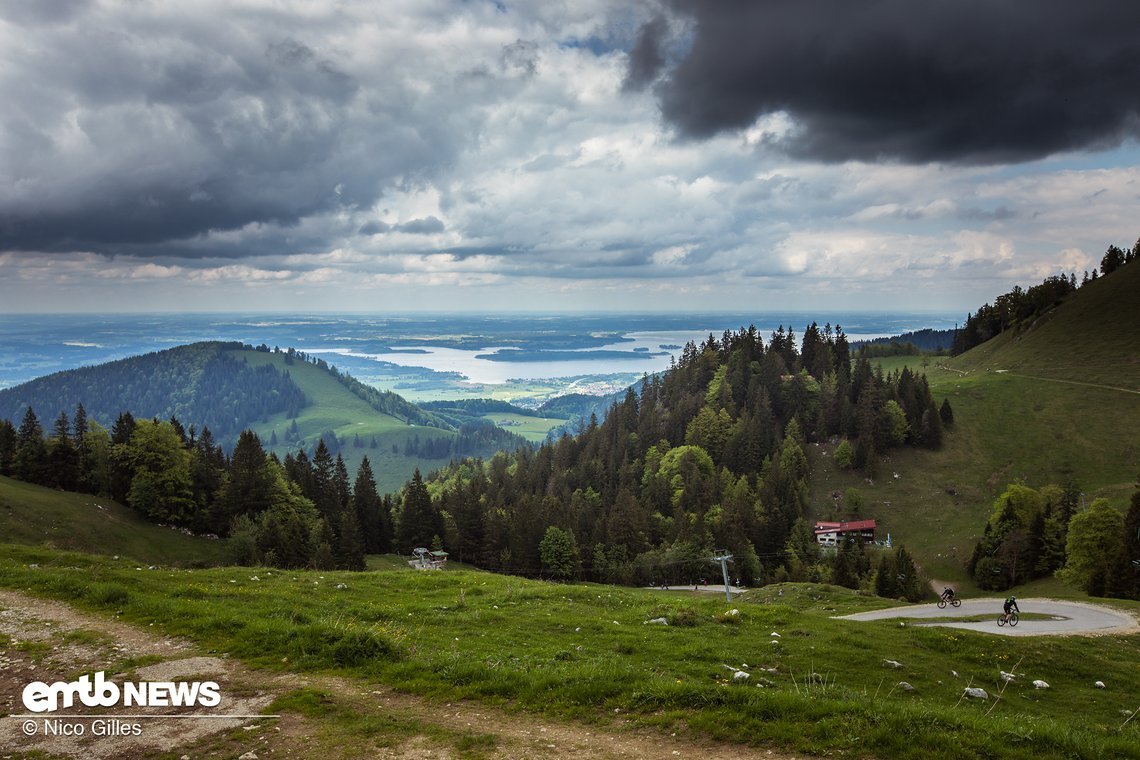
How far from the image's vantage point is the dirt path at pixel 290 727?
12.1 m

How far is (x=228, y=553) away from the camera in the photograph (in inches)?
2810

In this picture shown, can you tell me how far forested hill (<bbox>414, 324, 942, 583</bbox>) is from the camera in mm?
94938

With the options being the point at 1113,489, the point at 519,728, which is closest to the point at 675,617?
the point at 519,728

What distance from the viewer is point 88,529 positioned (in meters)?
65.5

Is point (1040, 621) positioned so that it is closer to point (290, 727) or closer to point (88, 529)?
point (290, 727)

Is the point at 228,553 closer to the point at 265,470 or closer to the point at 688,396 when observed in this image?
the point at 265,470

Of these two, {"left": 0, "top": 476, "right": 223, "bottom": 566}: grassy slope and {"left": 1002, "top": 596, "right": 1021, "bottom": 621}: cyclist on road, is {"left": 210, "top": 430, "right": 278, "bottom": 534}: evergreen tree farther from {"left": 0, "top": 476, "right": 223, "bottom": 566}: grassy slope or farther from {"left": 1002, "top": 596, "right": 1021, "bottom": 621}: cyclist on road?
{"left": 1002, "top": 596, "right": 1021, "bottom": 621}: cyclist on road

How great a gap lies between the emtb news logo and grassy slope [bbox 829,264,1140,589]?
316 feet

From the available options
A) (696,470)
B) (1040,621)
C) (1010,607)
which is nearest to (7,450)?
(1010,607)

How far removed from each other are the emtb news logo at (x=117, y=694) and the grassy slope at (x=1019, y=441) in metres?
96.2

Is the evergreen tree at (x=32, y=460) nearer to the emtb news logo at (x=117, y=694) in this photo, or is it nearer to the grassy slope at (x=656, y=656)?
the grassy slope at (x=656, y=656)

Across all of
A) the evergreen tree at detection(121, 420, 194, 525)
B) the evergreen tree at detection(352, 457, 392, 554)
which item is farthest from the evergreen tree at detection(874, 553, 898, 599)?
the evergreen tree at detection(121, 420, 194, 525)

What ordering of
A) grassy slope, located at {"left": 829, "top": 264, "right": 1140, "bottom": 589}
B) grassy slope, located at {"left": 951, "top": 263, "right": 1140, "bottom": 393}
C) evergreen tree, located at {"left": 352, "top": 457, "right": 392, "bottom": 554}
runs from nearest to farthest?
evergreen tree, located at {"left": 352, "top": 457, "right": 392, "bottom": 554}, grassy slope, located at {"left": 829, "top": 264, "right": 1140, "bottom": 589}, grassy slope, located at {"left": 951, "top": 263, "right": 1140, "bottom": 393}

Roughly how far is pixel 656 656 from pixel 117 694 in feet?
48.3
